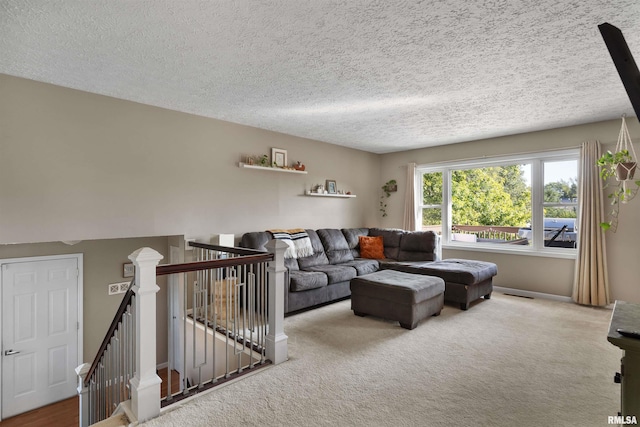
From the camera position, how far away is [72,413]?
3.92 metres

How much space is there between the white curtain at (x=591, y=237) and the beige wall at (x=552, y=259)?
14 centimetres

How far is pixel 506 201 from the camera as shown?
17.6 feet

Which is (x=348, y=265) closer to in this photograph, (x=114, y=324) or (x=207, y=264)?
(x=207, y=264)

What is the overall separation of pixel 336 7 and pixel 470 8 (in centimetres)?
81

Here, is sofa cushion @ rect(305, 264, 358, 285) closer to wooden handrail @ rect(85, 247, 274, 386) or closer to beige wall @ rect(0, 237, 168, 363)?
wooden handrail @ rect(85, 247, 274, 386)

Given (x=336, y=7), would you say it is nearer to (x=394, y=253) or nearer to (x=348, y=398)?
(x=348, y=398)

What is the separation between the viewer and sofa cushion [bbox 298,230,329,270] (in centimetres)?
473

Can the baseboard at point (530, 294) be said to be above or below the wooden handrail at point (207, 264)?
below

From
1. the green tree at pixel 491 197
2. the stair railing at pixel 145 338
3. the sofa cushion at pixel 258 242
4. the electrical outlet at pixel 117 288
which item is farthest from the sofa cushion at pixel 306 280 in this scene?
the green tree at pixel 491 197

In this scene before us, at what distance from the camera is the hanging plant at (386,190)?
264 inches

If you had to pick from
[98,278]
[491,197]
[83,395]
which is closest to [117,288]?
[98,278]

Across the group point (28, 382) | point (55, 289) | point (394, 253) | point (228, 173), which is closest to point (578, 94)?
point (394, 253)

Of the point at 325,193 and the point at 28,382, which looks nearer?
the point at 28,382

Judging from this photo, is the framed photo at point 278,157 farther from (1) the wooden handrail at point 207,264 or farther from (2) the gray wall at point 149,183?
(1) the wooden handrail at point 207,264
